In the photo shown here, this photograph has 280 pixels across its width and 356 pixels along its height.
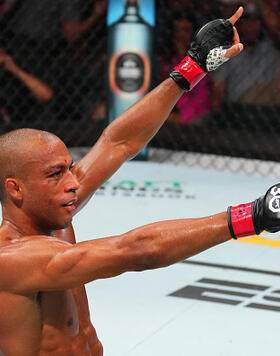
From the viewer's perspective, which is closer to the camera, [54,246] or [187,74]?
[54,246]

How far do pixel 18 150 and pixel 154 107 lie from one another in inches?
21.2

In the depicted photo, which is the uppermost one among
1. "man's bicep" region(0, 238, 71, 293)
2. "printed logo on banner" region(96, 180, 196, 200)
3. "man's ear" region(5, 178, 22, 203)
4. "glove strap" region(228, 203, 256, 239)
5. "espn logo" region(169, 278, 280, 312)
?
"man's ear" region(5, 178, 22, 203)

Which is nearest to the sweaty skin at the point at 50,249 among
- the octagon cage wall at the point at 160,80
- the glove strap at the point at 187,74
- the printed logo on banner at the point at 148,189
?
the glove strap at the point at 187,74

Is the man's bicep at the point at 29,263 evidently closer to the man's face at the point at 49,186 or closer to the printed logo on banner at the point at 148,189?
the man's face at the point at 49,186

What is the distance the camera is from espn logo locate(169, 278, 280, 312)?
8.94ft

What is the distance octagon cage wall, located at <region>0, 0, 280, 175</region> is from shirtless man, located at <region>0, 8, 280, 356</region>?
11.2 feet

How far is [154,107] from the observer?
6.59ft

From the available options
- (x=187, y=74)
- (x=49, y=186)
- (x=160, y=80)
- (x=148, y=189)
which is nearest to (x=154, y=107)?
(x=187, y=74)

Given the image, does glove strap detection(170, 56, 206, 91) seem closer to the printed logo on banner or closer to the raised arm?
the raised arm

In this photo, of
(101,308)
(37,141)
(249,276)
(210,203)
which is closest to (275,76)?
(210,203)

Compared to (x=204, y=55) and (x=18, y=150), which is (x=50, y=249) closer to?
(x=18, y=150)

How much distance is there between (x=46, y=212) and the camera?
158cm

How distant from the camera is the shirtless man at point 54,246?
1430 mm

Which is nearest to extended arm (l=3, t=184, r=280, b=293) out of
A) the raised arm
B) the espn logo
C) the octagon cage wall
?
the raised arm
